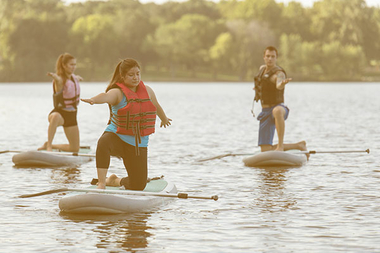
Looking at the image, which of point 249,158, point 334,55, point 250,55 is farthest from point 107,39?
point 249,158

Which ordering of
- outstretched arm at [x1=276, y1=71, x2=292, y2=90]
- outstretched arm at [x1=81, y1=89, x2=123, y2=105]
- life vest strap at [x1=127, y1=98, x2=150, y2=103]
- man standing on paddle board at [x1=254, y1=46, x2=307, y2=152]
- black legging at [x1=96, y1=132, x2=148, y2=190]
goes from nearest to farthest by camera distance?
outstretched arm at [x1=81, y1=89, x2=123, y2=105], black legging at [x1=96, y1=132, x2=148, y2=190], life vest strap at [x1=127, y1=98, x2=150, y2=103], outstretched arm at [x1=276, y1=71, x2=292, y2=90], man standing on paddle board at [x1=254, y1=46, x2=307, y2=152]

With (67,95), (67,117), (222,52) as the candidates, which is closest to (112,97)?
(67,95)

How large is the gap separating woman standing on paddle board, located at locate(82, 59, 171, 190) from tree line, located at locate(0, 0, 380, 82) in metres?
114

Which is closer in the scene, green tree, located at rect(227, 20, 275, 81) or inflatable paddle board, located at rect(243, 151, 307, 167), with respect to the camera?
inflatable paddle board, located at rect(243, 151, 307, 167)

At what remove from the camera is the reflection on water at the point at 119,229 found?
805 cm

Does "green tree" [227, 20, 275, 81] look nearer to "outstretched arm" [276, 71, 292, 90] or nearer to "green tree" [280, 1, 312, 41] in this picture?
"green tree" [280, 1, 312, 41]

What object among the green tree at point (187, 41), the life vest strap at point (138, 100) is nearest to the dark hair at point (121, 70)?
the life vest strap at point (138, 100)

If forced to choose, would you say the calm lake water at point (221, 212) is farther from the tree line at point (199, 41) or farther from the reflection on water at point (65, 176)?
the tree line at point (199, 41)

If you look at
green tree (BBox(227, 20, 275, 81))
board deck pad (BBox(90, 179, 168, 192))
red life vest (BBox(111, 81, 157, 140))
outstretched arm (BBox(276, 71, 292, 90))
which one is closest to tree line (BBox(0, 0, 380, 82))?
green tree (BBox(227, 20, 275, 81))

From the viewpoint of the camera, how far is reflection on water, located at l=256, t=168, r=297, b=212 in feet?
34.0

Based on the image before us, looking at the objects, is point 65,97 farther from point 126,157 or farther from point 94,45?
point 94,45

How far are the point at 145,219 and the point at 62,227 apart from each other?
3.39 feet

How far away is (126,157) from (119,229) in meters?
1.37

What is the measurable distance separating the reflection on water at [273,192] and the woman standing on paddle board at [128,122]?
179cm
